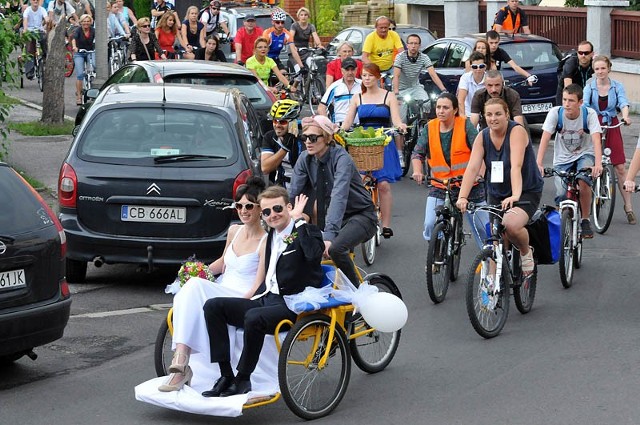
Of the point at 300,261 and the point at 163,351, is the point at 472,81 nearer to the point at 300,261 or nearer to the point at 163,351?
the point at 300,261

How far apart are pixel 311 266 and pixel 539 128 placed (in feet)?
54.3

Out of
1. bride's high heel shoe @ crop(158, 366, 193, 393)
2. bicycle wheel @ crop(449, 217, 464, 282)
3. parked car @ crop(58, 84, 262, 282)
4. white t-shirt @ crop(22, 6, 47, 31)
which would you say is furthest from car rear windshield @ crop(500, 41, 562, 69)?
bride's high heel shoe @ crop(158, 366, 193, 393)

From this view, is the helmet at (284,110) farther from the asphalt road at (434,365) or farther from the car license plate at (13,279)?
the car license plate at (13,279)

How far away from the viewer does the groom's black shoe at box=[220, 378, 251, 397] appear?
312 inches

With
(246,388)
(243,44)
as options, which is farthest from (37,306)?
(243,44)

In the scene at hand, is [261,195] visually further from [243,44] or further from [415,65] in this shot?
[243,44]

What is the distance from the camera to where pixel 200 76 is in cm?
1605

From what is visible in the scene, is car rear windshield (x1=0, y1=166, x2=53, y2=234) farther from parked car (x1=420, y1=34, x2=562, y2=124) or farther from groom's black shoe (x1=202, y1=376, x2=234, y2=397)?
parked car (x1=420, y1=34, x2=562, y2=124)

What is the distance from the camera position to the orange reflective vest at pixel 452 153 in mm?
11922

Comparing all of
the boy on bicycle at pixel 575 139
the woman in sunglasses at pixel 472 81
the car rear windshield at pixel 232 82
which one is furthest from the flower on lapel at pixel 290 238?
the woman in sunglasses at pixel 472 81

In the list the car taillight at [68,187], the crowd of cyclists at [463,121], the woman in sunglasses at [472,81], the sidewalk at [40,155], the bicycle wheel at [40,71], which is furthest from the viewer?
the bicycle wheel at [40,71]

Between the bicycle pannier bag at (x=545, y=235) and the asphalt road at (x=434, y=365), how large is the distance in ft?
1.56

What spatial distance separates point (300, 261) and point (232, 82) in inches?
338

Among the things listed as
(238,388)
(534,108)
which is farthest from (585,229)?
(534,108)
